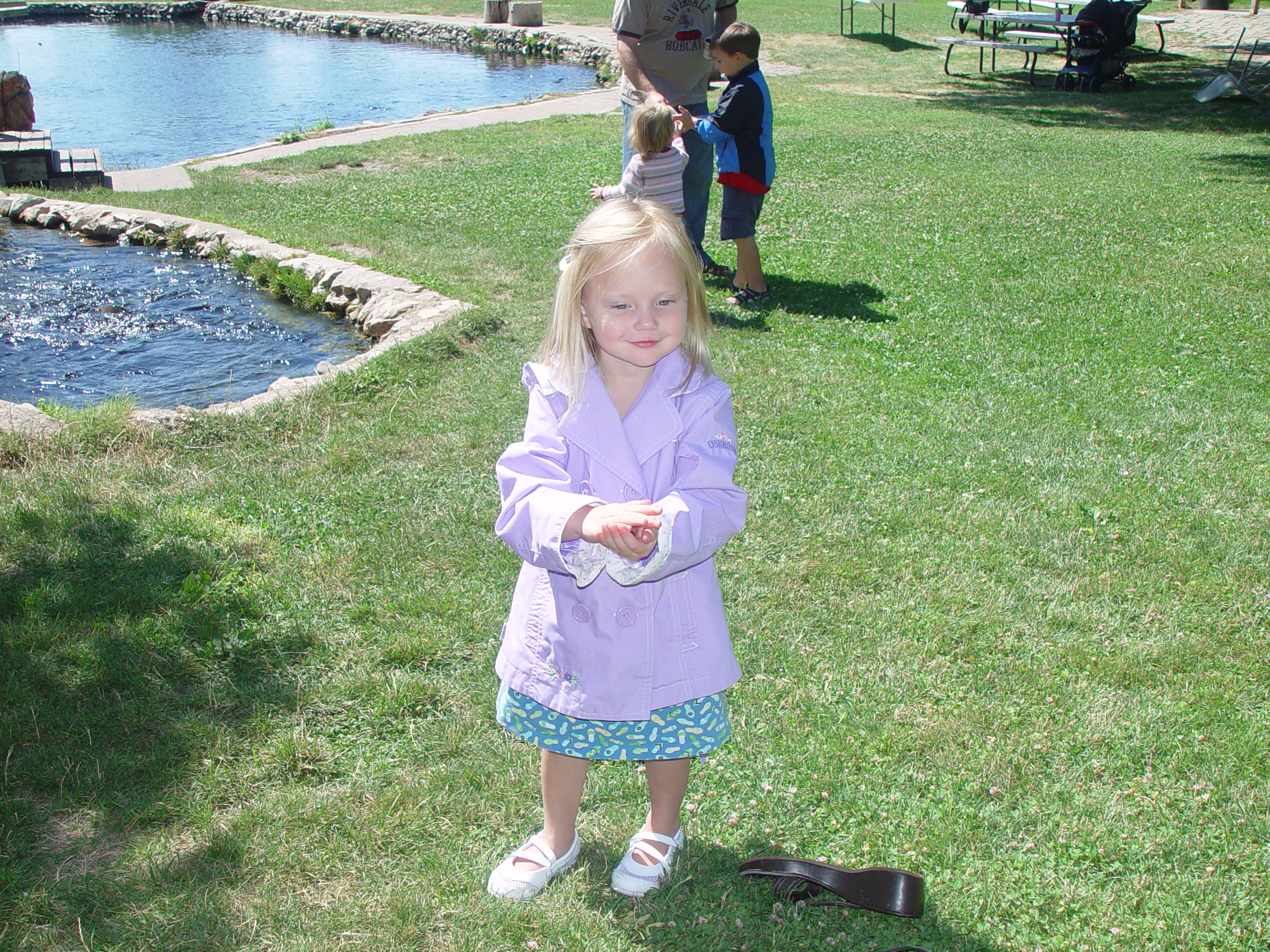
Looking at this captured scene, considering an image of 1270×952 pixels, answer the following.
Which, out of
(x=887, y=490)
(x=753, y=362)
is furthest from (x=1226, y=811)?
(x=753, y=362)

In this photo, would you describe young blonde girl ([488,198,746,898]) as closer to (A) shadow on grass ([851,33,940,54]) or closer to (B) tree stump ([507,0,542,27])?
(A) shadow on grass ([851,33,940,54])

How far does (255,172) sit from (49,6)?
1267 inches

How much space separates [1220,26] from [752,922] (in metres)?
28.9

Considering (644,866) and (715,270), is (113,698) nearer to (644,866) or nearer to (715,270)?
(644,866)

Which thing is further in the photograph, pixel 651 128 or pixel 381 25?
pixel 381 25

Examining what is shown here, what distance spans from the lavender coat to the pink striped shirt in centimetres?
411

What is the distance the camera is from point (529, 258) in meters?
7.83

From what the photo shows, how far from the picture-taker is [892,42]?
22.8 meters

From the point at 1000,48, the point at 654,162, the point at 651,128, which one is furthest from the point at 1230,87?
the point at 651,128

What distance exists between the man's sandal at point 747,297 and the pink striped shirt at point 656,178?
29.7 inches

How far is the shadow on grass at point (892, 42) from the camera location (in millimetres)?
22406

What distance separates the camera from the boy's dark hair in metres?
6.52

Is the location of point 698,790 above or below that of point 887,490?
below

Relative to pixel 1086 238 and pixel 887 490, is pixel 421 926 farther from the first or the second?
pixel 1086 238
